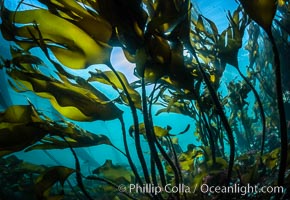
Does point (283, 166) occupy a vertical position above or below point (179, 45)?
below

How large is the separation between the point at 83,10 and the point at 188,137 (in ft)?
207

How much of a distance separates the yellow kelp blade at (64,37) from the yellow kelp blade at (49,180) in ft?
1.84

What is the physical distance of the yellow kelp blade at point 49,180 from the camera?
1.13m

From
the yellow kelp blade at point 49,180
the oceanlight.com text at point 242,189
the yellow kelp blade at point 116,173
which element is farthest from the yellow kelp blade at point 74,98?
the oceanlight.com text at point 242,189

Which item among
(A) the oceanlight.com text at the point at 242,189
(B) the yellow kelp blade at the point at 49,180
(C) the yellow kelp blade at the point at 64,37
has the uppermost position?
(C) the yellow kelp blade at the point at 64,37

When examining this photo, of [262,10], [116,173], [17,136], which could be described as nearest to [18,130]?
[17,136]

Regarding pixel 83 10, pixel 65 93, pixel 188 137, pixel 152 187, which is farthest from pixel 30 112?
pixel 188 137

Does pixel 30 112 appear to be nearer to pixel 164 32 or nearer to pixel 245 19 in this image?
pixel 164 32

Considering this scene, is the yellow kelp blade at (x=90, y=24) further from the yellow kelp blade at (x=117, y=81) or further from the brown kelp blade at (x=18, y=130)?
the brown kelp blade at (x=18, y=130)

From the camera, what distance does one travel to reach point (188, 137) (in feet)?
204

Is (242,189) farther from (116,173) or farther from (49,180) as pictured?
(49,180)

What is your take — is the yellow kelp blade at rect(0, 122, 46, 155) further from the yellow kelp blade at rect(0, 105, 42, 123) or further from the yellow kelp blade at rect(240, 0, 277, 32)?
the yellow kelp blade at rect(240, 0, 277, 32)

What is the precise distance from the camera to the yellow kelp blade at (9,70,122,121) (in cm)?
119

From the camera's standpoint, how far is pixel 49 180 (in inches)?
44.9
